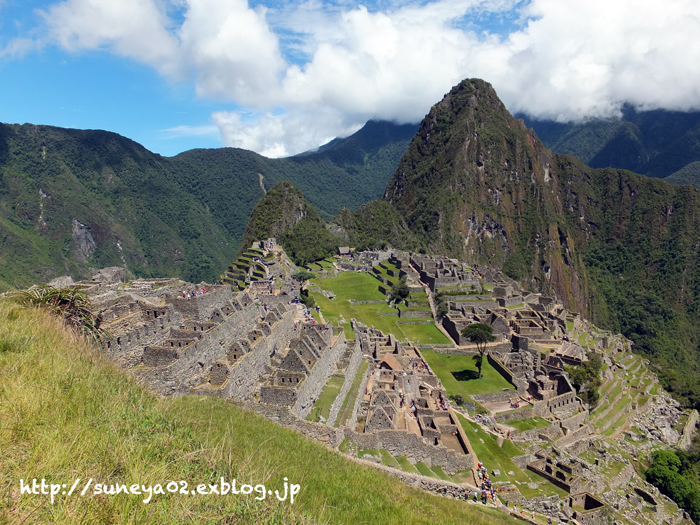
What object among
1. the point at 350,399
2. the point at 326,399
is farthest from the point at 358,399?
the point at 326,399

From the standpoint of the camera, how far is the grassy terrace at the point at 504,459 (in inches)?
823

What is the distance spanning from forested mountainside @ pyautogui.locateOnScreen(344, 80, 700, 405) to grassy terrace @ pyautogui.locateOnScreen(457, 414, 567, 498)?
106931mm

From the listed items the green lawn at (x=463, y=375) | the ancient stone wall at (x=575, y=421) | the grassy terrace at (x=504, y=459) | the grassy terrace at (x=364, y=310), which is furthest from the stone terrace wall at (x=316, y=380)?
the ancient stone wall at (x=575, y=421)

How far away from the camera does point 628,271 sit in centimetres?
18425

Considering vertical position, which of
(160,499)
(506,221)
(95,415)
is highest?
(506,221)

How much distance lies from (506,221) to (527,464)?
165 meters

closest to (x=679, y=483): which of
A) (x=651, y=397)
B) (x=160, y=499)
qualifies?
(x=651, y=397)

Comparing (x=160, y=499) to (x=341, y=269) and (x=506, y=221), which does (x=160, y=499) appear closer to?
(x=341, y=269)

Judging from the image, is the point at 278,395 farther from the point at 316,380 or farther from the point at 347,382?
the point at 347,382

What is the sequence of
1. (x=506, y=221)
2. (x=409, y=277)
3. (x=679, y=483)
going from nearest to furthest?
1. (x=679, y=483)
2. (x=409, y=277)
3. (x=506, y=221)

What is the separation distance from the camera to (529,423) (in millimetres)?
27344

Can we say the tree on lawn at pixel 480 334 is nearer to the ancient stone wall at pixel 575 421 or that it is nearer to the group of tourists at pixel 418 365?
the group of tourists at pixel 418 365

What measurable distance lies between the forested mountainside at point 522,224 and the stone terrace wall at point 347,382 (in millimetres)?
104752

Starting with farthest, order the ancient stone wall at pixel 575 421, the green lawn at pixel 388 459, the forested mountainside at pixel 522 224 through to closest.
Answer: the forested mountainside at pixel 522 224, the ancient stone wall at pixel 575 421, the green lawn at pixel 388 459
